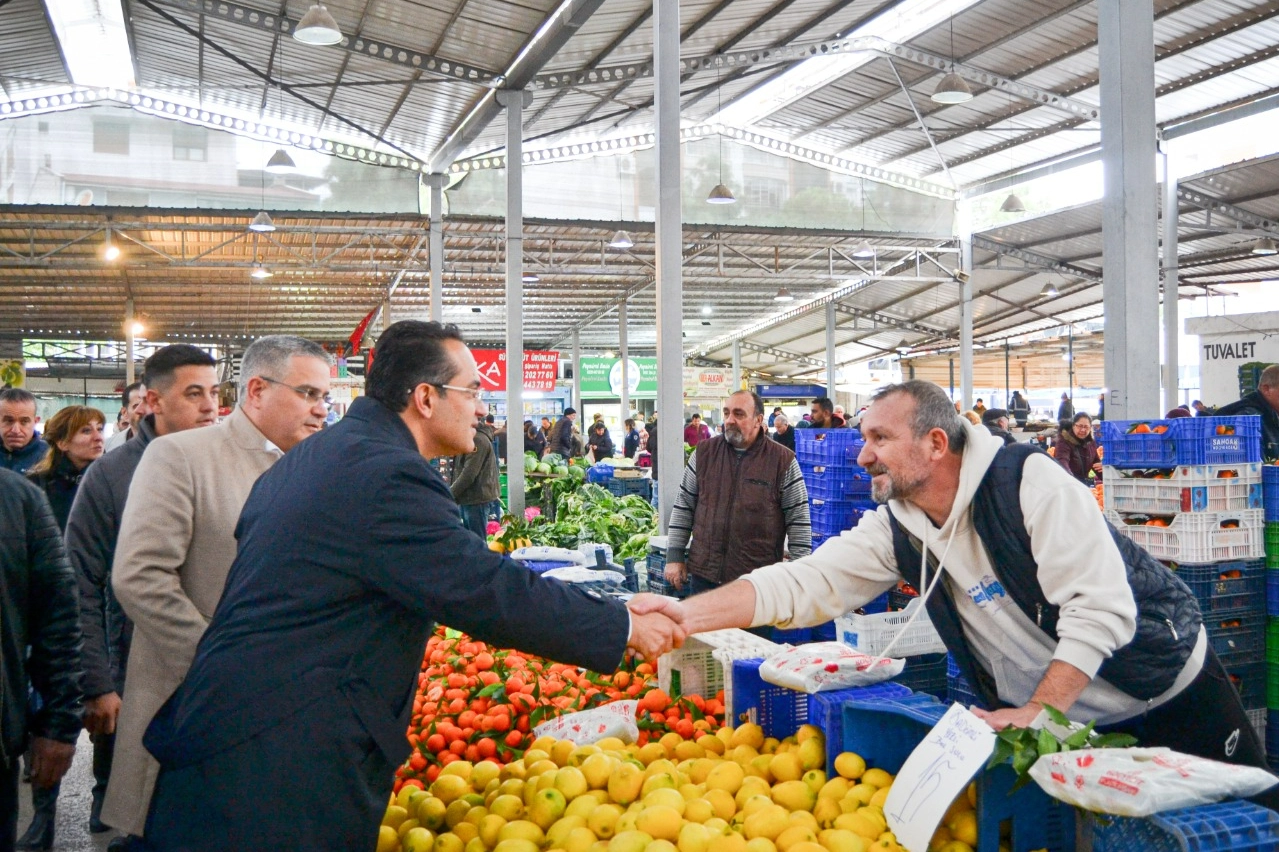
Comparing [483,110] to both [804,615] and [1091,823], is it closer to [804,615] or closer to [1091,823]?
[804,615]

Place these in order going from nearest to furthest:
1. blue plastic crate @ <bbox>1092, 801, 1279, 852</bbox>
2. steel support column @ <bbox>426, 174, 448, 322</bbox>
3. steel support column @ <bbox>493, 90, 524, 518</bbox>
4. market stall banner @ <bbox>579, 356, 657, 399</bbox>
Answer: blue plastic crate @ <bbox>1092, 801, 1279, 852</bbox> < steel support column @ <bbox>493, 90, 524, 518</bbox> < steel support column @ <bbox>426, 174, 448, 322</bbox> < market stall banner @ <bbox>579, 356, 657, 399</bbox>

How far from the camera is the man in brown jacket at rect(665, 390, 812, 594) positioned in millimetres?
5199

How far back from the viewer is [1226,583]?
4578mm

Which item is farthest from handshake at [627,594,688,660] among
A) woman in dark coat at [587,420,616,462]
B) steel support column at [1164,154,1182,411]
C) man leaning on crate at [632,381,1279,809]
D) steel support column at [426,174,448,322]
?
woman in dark coat at [587,420,616,462]

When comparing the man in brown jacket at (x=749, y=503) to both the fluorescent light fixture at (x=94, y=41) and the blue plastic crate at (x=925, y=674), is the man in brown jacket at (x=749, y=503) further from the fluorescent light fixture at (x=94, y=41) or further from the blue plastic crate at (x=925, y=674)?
the fluorescent light fixture at (x=94, y=41)

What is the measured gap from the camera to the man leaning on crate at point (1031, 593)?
6.99 feet

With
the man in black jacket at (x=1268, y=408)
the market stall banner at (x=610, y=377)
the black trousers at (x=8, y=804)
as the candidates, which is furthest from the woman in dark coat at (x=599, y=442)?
the black trousers at (x=8, y=804)

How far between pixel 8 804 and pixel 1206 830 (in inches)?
100

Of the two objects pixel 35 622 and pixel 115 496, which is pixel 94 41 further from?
pixel 35 622

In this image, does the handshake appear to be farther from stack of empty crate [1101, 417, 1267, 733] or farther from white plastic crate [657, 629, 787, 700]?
stack of empty crate [1101, 417, 1267, 733]

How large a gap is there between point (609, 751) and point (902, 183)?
759 inches

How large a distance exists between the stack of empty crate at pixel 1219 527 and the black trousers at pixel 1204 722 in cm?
228

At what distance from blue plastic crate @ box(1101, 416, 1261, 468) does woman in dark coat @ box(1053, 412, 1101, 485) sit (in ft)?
19.3

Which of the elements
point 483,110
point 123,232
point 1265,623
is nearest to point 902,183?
point 483,110
